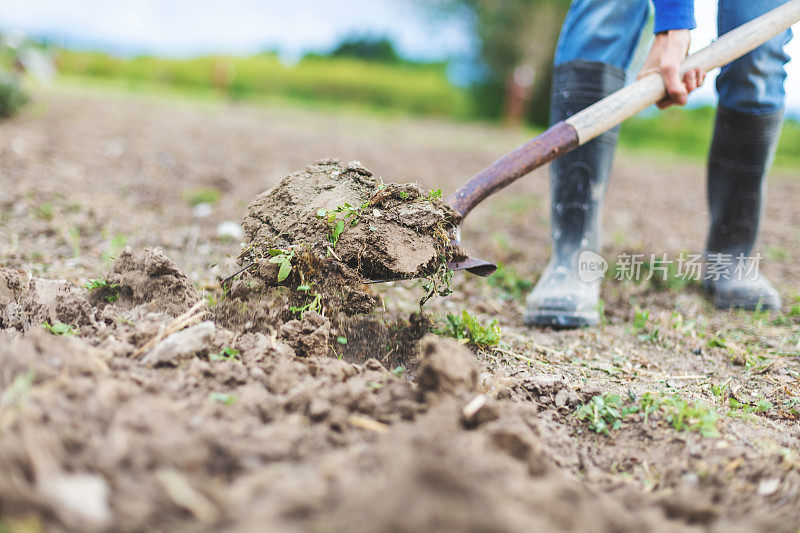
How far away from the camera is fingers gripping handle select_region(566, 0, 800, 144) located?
2.07 m

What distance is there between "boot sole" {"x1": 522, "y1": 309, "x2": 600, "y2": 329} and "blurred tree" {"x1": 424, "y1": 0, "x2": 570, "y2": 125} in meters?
11.1

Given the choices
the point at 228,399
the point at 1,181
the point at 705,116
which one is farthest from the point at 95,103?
the point at 705,116

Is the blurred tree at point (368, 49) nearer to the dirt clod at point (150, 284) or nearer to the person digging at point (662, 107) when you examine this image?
the person digging at point (662, 107)

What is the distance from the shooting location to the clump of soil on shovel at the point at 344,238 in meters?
1.72

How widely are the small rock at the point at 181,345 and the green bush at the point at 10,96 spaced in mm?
5565

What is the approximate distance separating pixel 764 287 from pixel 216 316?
104 inches

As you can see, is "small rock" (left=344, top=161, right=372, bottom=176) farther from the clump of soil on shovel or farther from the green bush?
the green bush

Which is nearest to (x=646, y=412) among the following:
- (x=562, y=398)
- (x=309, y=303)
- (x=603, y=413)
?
(x=603, y=413)

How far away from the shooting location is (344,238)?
5.70 ft

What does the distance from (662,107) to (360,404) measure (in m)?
1.79

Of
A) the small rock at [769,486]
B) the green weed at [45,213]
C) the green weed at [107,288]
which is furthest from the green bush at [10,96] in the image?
the small rock at [769,486]

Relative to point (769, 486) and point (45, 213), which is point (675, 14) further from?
point (45, 213)

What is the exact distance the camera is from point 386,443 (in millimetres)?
1025

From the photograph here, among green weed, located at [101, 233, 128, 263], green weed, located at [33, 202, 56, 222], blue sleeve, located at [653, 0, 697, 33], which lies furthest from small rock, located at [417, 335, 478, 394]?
green weed, located at [33, 202, 56, 222]
